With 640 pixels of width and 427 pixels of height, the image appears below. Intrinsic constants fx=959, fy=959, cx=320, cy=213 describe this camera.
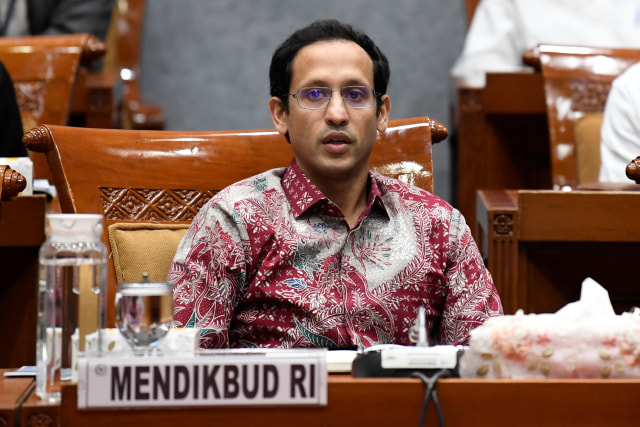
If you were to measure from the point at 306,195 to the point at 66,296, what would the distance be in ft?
2.03

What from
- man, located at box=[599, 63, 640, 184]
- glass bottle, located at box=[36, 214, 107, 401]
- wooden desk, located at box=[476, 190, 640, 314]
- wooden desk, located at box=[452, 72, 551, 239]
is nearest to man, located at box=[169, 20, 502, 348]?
wooden desk, located at box=[476, 190, 640, 314]

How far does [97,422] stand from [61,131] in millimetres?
906

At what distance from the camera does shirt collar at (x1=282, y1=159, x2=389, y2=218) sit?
1.60 metres

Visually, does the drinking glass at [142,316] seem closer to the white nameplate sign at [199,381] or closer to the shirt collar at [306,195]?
the white nameplate sign at [199,381]

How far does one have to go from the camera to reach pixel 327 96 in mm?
1613

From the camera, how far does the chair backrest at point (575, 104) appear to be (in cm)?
275

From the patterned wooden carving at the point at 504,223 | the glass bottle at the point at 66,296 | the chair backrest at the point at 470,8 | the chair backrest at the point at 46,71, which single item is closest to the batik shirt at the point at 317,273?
the patterned wooden carving at the point at 504,223

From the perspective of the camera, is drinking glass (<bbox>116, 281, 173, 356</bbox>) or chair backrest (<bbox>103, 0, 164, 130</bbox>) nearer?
drinking glass (<bbox>116, 281, 173, 356</bbox>)

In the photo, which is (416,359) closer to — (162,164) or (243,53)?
(162,164)

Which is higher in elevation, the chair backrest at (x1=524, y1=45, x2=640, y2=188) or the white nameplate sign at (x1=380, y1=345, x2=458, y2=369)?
the chair backrest at (x1=524, y1=45, x2=640, y2=188)

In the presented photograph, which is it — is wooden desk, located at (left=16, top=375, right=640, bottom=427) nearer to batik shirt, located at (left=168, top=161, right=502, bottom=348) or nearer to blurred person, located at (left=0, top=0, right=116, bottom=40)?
batik shirt, located at (left=168, top=161, right=502, bottom=348)

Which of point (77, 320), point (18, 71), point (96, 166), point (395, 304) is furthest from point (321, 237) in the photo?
point (18, 71)

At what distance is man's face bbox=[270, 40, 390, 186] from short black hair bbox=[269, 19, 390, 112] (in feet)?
0.05

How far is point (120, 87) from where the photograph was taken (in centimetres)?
342
